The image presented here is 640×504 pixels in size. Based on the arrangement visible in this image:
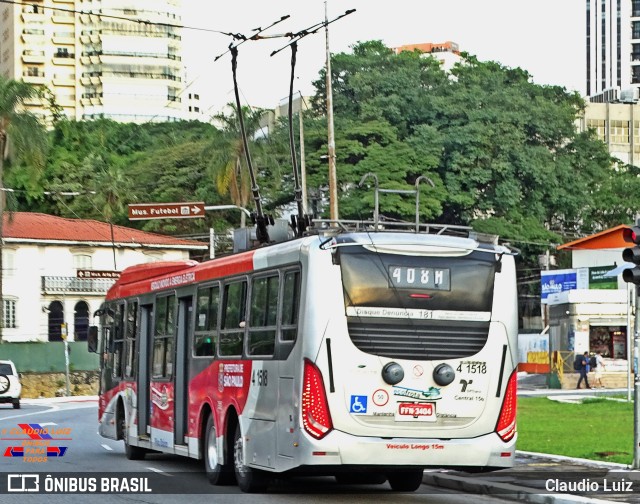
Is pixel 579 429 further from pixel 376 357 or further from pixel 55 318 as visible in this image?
pixel 55 318

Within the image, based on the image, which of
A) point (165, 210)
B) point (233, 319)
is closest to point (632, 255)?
point (233, 319)

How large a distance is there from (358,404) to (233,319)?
318 centimetres

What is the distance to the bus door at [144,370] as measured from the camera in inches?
869

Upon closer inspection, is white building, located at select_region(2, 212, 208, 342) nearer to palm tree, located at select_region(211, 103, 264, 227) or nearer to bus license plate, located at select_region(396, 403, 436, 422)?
palm tree, located at select_region(211, 103, 264, 227)

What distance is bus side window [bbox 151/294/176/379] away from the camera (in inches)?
811

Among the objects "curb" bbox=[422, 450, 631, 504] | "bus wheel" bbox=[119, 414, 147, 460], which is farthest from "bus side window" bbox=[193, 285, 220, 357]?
"bus wheel" bbox=[119, 414, 147, 460]

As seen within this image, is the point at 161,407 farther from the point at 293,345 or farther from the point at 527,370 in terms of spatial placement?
the point at 527,370

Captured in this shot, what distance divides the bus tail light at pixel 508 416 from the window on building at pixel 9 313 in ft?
A: 223

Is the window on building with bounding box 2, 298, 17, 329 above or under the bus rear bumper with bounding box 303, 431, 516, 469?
above

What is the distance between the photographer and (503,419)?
15711 millimetres

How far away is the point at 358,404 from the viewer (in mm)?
15141

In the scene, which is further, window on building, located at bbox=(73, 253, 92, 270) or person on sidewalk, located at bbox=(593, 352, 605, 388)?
window on building, located at bbox=(73, 253, 92, 270)

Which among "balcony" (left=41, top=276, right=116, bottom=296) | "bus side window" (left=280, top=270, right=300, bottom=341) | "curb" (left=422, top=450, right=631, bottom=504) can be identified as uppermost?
"balcony" (left=41, top=276, right=116, bottom=296)

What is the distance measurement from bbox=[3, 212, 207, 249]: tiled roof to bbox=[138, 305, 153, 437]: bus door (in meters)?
59.7
